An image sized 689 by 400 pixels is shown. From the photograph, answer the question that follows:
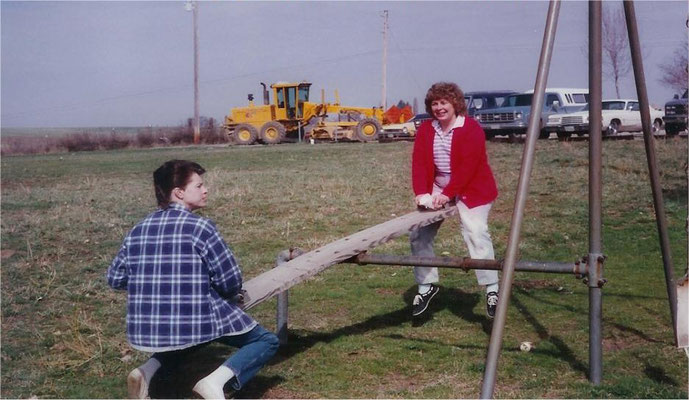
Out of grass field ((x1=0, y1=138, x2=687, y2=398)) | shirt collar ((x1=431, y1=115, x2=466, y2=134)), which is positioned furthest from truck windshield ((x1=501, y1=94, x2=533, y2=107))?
shirt collar ((x1=431, y1=115, x2=466, y2=134))

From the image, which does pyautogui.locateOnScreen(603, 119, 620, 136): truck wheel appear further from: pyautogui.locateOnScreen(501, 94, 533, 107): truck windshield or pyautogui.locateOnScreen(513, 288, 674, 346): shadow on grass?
pyautogui.locateOnScreen(513, 288, 674, 346): shadow on grass

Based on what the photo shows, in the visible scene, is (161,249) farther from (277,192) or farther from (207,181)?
(207,181)

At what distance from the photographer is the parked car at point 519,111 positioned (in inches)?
1075

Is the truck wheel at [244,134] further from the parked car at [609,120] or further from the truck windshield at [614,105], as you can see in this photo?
the truck windshield at [614,105]

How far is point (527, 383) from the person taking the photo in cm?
438

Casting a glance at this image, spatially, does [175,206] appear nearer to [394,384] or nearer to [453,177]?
[394,384]

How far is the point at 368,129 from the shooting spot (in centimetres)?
3597

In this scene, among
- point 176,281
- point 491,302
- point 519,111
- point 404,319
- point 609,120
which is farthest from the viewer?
point 609,120

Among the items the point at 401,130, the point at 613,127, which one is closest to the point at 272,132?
the point at 401,130

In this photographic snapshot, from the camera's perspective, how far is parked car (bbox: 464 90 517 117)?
29109 mm

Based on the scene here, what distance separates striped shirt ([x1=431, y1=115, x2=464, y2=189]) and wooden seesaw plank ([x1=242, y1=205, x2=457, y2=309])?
10.0 inches

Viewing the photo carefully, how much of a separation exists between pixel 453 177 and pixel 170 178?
2.32 m

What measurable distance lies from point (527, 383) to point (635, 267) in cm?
358

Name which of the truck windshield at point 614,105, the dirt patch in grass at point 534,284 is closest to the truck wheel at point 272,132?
the truck windshield at point 614,105
